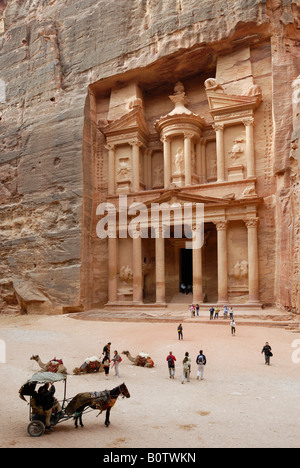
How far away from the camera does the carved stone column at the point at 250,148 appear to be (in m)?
26.2

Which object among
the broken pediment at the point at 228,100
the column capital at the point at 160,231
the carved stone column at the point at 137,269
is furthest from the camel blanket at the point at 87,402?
the broken pediment at the point at 228,100

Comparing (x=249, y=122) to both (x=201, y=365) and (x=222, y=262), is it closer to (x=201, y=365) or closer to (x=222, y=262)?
(x=222, y=262)

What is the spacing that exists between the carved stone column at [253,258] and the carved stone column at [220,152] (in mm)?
4075

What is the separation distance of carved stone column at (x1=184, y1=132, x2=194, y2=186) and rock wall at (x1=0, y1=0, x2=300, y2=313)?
220 inches

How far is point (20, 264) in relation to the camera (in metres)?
29.8

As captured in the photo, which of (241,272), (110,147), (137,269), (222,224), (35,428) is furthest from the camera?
(110,147)

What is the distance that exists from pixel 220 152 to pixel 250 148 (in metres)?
2.15

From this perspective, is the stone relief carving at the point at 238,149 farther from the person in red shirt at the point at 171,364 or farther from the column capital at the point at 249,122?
the person in red shirt at the point at 171,364

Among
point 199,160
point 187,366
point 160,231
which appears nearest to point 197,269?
point 160,231

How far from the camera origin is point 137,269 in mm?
28062

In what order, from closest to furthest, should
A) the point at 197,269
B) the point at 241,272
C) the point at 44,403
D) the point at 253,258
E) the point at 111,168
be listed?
the point at 44,403, the point at 253,258, the point at 241,272, the point at 197,269, the point at 111,168

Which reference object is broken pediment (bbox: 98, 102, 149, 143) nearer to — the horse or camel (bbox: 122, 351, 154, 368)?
camel (bbox: 122, 351, 154, 368)

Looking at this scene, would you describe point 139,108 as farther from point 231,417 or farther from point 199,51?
point 231,417

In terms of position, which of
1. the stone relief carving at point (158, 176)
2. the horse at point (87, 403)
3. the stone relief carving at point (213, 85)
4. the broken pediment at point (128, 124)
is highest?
the stone relief carving at point (213, 85)
